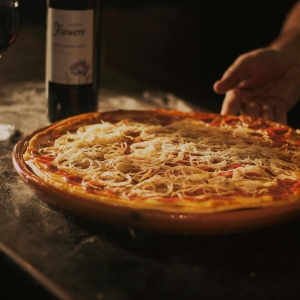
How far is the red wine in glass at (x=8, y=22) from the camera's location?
1.63 m

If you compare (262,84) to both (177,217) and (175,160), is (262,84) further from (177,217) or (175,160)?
(177,217)

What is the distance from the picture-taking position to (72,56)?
1.86 meters

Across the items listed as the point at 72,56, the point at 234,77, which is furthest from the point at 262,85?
the point at 72,56

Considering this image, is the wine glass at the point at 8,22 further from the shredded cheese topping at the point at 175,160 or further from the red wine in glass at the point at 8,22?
the shredded cheese topping at the point at 175,160

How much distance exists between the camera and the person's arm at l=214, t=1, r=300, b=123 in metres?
2.13

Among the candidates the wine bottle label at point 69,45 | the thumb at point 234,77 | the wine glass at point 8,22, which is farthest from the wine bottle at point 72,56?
the thumb at point 234,77

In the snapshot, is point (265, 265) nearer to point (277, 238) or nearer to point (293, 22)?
point (277, 238)

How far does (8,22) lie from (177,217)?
0.90 meters

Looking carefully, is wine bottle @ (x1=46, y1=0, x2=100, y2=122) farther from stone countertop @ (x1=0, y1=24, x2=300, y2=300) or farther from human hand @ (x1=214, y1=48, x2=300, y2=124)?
stone countertop @ (x1=0, y1=24, x2=300, y2=300)

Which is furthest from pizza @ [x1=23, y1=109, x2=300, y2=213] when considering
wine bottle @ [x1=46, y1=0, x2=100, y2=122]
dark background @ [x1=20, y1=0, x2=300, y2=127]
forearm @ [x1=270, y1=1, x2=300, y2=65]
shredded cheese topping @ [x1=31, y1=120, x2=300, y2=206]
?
dark background @ [x1=20, y1=0, x2=300, y2=127]

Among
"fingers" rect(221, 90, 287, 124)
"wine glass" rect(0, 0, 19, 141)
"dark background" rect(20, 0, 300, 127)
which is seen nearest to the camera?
"wine glass" rect(0, 0, 19, 141)

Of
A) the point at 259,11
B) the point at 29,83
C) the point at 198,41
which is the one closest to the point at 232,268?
the point at 29,83

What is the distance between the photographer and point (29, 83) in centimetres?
253

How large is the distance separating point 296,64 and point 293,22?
59 centimetres
